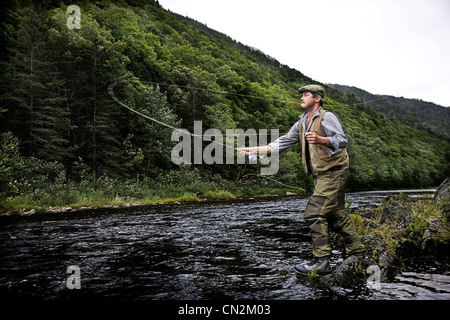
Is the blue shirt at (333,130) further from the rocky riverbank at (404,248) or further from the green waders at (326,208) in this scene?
the rocky riverbank at (404,248)

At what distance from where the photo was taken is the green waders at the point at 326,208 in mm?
3773

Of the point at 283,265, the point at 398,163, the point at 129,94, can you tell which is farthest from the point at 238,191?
the point at 398,163

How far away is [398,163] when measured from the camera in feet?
233

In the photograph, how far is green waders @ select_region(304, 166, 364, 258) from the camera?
3773 millimetres

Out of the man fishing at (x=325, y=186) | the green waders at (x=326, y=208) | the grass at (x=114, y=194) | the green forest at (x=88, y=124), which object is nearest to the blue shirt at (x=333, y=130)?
the man fishing at (x=325, y=186)

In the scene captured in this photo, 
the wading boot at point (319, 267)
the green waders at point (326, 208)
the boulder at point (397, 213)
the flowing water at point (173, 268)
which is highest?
the green waders at point (326, 208)

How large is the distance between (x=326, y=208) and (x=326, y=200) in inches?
4.1

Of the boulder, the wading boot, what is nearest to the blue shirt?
the wading boot

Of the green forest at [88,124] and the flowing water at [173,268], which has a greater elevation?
the green forest at [88,124]

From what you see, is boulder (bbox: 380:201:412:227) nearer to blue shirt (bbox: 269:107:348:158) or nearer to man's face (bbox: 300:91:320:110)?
blue shirt (bbox: 269:107:348:158)

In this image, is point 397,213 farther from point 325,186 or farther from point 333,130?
point 333,130

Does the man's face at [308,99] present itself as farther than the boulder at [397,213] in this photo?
No

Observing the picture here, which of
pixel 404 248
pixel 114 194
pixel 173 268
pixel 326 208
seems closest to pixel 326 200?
pixel 326 208
